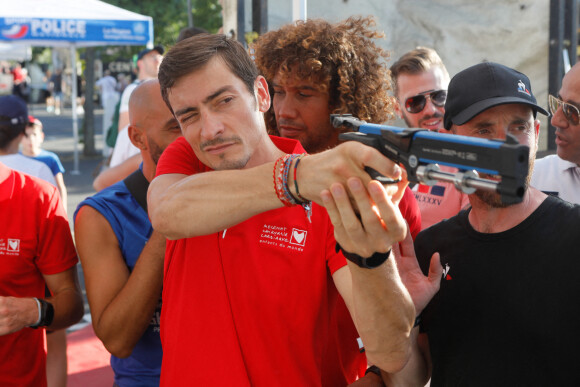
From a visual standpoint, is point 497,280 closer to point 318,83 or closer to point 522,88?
point 522,88

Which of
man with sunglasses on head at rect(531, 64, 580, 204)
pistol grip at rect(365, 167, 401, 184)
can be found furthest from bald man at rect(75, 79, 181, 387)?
man with sunglasses on head at rect(531, 64, 580, 204)

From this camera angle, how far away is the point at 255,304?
196 centimetres

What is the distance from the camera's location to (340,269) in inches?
76.6

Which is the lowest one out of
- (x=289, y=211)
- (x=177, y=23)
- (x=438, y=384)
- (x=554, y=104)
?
(x=438, y=384)

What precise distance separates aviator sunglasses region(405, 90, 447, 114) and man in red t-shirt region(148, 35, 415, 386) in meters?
2.00

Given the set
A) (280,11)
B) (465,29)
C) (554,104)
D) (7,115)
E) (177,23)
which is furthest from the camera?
(177,23)

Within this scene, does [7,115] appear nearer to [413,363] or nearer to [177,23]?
[413,363]

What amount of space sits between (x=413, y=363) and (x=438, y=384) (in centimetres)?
12

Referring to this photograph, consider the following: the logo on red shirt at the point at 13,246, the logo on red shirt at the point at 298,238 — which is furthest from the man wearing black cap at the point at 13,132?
the logo on red shirt at the point at 298,238

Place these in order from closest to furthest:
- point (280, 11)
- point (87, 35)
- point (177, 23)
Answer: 1. point (280, 11)
2. point (87, 35)
3. point (177, 23)

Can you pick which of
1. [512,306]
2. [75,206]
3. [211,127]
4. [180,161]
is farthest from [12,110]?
[75,206]

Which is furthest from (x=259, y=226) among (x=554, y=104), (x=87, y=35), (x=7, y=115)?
(x=87, y=35)

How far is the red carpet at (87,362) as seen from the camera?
520 centimetres

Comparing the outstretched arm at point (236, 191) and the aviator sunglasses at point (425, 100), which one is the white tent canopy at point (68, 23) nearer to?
the aviator sunglasses at point (425, 100)
